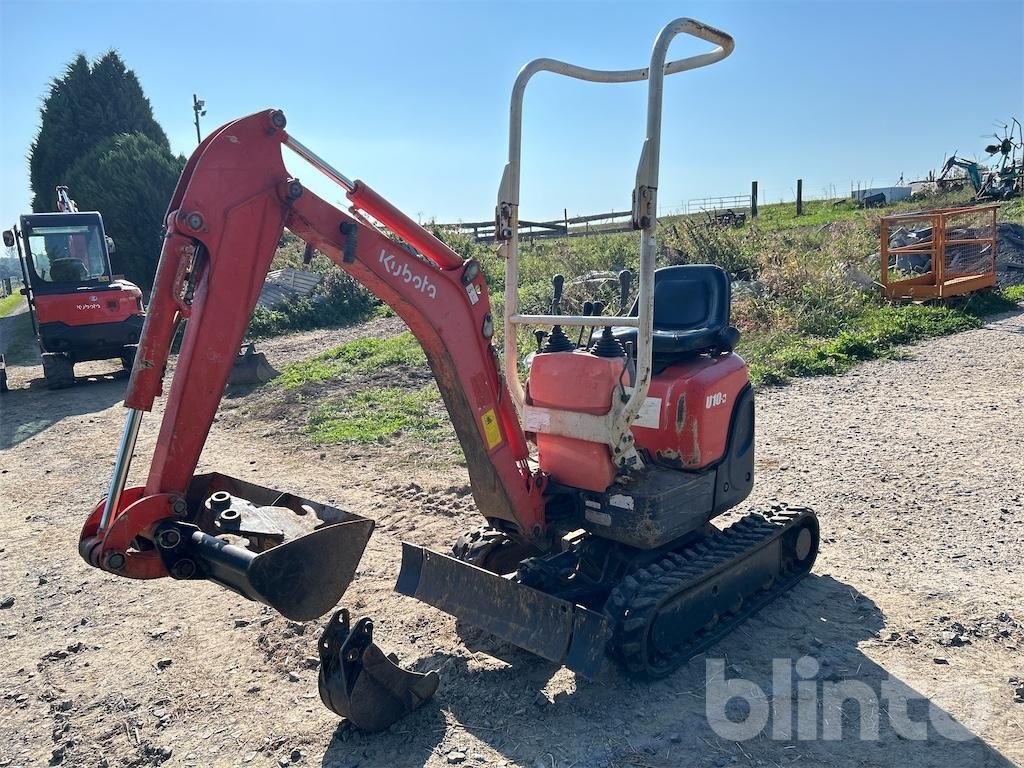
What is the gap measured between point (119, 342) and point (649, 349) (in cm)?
1156

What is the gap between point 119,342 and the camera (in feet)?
42.8

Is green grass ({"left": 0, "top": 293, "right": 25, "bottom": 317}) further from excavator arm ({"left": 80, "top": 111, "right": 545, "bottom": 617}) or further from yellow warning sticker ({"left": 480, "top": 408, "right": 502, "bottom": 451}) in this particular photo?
→ yellow warning sticker ({"left": 480, "top": 408, "right": 502, "bottom": 451})

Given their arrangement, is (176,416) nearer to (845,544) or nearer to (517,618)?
(517,618)

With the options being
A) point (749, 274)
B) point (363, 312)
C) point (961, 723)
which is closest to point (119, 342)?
point (363, 312)

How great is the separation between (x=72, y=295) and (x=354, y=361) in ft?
14.8

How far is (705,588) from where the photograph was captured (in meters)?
4.10

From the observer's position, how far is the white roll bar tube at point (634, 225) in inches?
141

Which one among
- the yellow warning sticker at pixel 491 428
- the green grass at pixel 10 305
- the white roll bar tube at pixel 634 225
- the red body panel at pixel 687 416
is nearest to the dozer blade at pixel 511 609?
the yellow warning sticker at pixel 491 428

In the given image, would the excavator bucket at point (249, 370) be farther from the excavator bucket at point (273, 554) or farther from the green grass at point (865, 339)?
the excavator bucket at point (273, 554)

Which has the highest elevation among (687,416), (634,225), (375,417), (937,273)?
(634,225)

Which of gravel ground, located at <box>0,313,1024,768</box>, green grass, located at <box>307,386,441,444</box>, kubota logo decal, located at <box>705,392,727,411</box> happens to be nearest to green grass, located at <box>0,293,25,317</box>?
green grass, located at <box>307,386,441,444</box>

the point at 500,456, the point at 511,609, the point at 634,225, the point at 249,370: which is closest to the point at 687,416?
the point at 500,456

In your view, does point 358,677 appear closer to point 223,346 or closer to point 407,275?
point 223,346

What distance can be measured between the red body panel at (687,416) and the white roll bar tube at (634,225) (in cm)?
33
